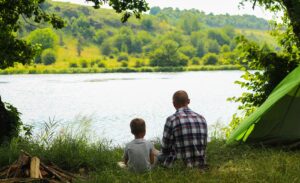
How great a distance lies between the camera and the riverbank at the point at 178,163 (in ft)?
17.7

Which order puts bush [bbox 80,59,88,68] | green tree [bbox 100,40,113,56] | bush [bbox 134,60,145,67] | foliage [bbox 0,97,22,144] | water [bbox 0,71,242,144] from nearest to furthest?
foliage [bbox 0,97,22,144]
water [bbox 0,71,242,144]
bush [bbox 134,60,145,67]
bush [bbox 80,59,88,68]
green tree [bbox 100,40,113,56]

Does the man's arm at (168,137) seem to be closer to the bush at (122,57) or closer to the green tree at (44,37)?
the green tree at (44,37)

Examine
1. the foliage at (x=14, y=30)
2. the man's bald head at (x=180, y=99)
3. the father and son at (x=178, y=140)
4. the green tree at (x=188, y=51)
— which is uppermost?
the foliage at (x=14, y=30)

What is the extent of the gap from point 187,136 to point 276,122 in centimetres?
320

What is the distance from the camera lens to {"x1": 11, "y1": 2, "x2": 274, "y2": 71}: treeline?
13150 centimetres

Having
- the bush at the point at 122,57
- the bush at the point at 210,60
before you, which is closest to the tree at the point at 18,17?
the bush at the point at 210,60

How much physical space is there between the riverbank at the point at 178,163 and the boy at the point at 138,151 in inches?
8.9

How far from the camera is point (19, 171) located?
5.79 metres

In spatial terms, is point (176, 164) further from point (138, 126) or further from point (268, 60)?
point (268, 60)

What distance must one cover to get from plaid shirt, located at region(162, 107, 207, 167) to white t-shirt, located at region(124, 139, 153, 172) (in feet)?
0.86

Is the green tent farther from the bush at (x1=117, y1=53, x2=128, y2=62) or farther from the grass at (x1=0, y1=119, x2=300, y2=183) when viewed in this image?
the bush at (x1=117, y1=53, x2=128, y2=62)

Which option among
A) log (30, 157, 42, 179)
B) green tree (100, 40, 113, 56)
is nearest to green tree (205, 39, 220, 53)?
green tree (100, 40, 113, 56)

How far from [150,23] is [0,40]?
173 m

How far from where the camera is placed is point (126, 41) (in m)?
161
